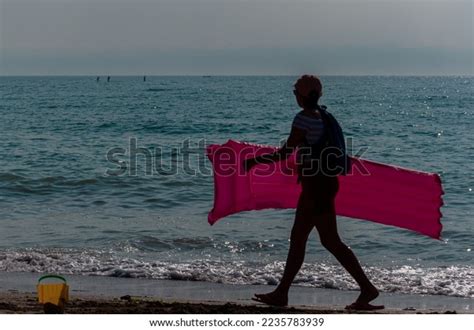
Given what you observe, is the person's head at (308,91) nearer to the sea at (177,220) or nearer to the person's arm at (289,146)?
the person's arm at (289,146)

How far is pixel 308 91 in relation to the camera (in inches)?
250

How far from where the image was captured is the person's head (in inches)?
250

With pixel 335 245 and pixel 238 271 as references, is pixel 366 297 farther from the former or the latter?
pixel 238 271

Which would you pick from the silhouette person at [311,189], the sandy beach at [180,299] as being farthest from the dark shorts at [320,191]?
the sandy beach at [180,299]

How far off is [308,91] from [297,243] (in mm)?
1225

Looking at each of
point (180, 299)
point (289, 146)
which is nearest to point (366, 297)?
point (289, 146)

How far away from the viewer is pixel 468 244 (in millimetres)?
11430

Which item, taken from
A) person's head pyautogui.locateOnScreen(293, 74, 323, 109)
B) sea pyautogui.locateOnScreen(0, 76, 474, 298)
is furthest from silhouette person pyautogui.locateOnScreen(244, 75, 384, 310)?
sea pyautogui.locateOnScreen(0, 76, 474, 298)

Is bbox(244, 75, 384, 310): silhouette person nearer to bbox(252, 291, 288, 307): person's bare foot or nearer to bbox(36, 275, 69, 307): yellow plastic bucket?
bbox(252, 291, 288, 307): person's bare foot

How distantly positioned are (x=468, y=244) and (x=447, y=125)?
71.8ft

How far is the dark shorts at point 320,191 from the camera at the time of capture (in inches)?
251

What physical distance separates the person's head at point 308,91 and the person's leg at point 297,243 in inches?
28.6
